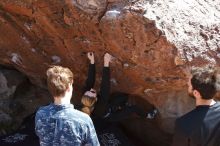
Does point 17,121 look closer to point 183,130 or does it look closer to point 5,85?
point 5,85

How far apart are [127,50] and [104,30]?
0.29 meters

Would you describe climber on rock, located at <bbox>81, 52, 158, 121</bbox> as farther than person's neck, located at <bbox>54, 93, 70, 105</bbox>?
Yes

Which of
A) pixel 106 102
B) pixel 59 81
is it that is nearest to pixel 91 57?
pixel 106 102

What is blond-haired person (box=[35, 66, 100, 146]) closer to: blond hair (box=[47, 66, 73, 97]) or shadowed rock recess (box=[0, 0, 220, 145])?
blond hair (box=[47, 66, 73, 97])

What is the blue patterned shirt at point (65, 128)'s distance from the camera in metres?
3.16

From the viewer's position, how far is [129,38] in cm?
426

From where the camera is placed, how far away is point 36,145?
4867 mm

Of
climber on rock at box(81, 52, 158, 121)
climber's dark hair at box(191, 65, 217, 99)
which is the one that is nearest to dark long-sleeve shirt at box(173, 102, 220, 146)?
climber's dark hair at box(191, 65, 217, 99)

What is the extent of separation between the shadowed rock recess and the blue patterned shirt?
4.24 ft

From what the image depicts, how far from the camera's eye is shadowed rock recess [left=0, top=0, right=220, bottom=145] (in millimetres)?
4180

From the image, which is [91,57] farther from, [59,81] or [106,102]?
[59,81]

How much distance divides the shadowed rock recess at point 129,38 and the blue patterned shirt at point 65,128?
1.29 metres

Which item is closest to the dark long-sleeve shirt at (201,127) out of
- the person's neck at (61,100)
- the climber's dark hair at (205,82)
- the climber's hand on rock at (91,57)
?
the climber's dark hair at (205,82)

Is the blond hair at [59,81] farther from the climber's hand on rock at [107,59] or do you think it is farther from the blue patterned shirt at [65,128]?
the climber's hand on rock at [107,59]
